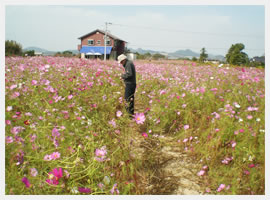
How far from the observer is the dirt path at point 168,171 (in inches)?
75.5

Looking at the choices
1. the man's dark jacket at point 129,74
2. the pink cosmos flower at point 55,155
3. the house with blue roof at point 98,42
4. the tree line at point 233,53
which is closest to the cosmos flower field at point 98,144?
the pink cosmos flower at point 55,155

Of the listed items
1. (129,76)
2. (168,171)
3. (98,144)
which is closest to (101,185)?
(98,144)

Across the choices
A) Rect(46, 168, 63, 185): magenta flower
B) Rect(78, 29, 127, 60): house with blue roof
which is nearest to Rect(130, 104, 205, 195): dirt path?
Rect(46, 168, 63, 185): magenta flower

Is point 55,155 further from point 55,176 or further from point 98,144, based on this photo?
point 98,144

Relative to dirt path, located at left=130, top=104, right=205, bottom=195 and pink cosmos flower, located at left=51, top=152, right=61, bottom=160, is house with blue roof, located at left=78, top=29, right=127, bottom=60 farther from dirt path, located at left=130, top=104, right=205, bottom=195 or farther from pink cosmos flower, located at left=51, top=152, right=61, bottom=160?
pink cosmos flower, located at left=51, top=152, right=61, bottom=160

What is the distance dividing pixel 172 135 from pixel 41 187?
221 centimetres

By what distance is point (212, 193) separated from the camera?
73.4 inches

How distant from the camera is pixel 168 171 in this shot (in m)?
2.25

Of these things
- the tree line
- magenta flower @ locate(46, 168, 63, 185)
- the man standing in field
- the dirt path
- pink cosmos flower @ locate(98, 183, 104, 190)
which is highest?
the tree line

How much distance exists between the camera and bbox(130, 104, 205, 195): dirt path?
1919 mm

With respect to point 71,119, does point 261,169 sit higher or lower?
lower

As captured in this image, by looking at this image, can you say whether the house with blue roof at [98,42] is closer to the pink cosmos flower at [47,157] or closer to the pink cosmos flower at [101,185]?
the pink cosmos flower at [47,157]

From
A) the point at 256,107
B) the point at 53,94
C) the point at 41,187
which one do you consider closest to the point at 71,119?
the point at 53,94
